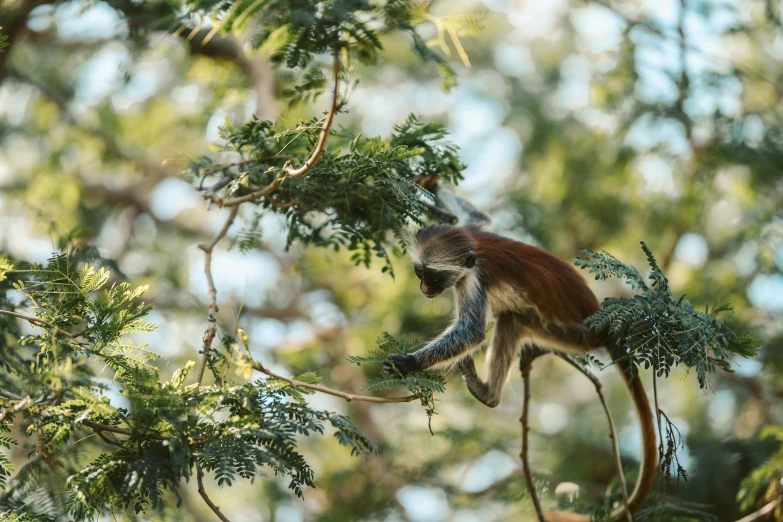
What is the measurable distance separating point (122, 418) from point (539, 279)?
279cm

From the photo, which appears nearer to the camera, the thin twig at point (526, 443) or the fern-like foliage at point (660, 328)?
the fern-like foliage at point (660, 328)

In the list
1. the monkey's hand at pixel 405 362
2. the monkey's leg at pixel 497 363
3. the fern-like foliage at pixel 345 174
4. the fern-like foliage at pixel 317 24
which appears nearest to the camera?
the fern-like foliage at pixel 317 24

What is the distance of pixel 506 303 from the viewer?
4.49 meters

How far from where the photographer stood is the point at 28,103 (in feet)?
35.2

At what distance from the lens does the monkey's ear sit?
4344 mm

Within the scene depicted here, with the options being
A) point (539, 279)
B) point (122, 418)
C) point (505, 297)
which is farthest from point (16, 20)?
point (539, 279)

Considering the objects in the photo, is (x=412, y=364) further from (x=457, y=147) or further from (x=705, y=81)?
(x=705, y=81)

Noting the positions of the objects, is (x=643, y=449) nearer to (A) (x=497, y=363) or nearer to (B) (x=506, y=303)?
(A) (x=497, y=363)

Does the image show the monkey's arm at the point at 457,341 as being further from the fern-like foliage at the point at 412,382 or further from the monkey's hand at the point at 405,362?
the fern-like foliage at the point at 412,382

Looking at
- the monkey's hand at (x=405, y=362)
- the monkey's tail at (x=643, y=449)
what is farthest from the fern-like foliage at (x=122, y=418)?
the monkey's tail at (x=643, y=449)

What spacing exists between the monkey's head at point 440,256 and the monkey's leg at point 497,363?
21.4 inches

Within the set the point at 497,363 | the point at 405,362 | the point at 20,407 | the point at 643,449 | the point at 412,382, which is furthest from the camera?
the point at 497,363

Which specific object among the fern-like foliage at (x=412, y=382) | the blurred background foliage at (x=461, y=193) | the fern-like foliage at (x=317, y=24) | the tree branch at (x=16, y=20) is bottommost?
the blurred background foliage at (x=461, y=193)

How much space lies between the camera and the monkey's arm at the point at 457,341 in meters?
3.68
